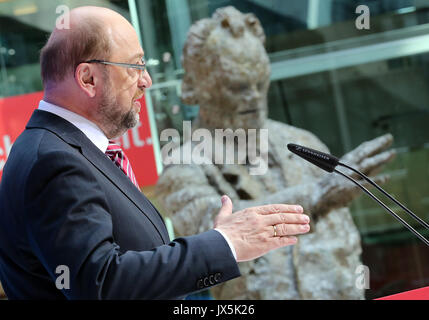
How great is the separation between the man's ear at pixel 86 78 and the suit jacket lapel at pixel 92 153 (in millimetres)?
85

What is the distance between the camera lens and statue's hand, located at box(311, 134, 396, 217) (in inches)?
105

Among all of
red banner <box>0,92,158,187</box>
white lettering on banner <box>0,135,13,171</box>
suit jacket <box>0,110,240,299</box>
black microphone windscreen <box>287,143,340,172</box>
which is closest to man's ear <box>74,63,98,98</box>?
suit jacket <box>0,110,240,299</box>

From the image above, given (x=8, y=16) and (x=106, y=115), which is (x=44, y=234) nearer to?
(x=106, y=115)

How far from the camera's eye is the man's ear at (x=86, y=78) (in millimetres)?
1341

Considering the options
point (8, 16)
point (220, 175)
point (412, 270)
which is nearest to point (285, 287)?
point (220, 175)

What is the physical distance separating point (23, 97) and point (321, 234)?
2092mm

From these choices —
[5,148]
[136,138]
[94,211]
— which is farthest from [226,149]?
[94,211]

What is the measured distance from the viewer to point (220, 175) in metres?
3.15

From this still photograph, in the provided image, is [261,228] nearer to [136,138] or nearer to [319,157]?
[319,157]

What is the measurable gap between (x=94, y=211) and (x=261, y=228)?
1.07 ft

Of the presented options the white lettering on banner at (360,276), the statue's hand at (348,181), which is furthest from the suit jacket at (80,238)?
the white lettering on banner at (360,276)

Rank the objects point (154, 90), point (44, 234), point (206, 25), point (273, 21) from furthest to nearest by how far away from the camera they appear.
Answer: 1. point (273, 21)
2. point (154, 90)
3. point (206, 25)
4. point (44, 234)

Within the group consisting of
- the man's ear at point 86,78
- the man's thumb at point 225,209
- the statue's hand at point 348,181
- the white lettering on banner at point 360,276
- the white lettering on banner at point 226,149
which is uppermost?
the man's ear at point 86,78

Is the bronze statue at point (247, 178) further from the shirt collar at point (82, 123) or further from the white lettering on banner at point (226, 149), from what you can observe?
the shirt collar at point (82, 123)
